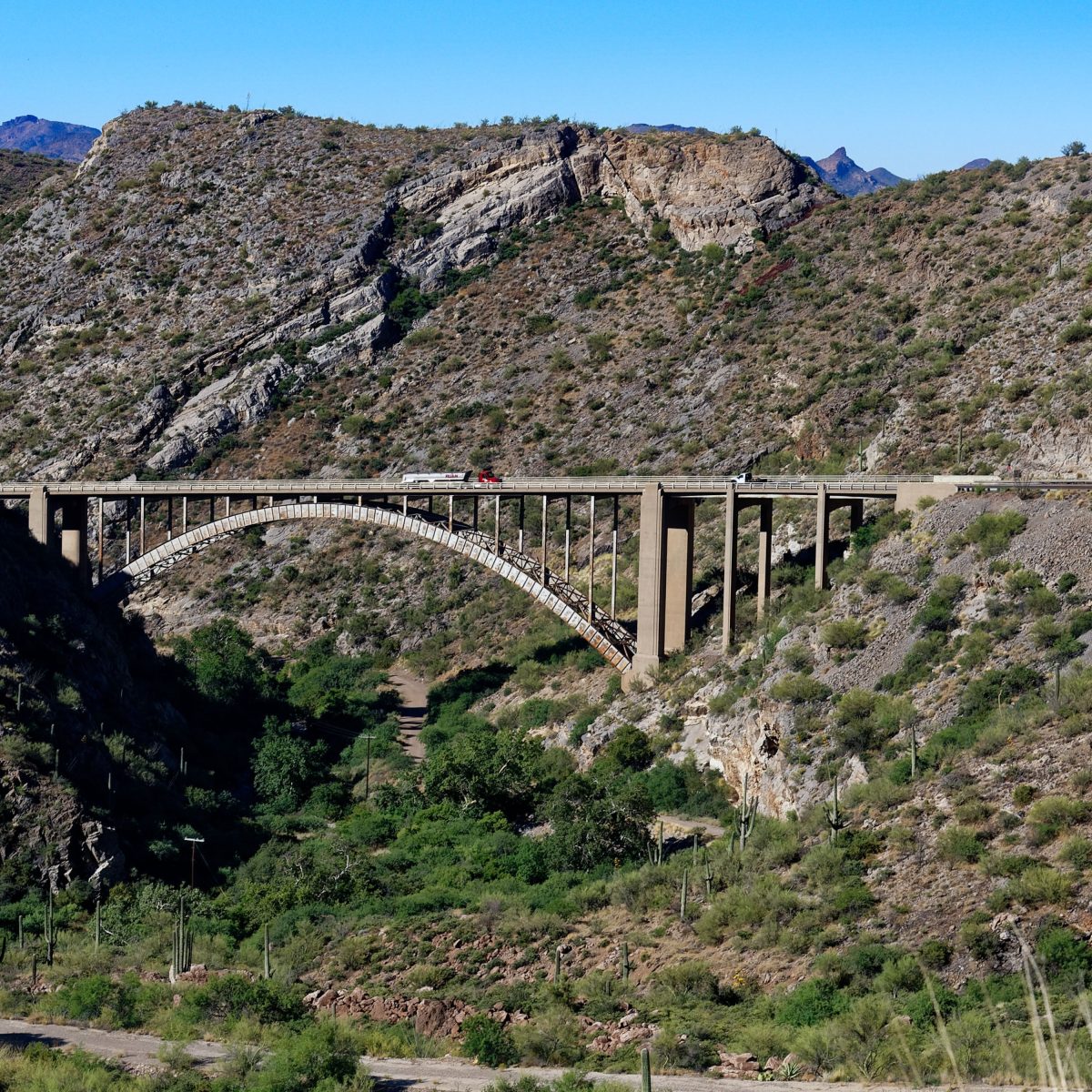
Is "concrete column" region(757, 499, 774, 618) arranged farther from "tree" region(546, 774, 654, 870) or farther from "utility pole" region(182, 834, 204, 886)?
"utility pole" region(182, 834, 204, 886)

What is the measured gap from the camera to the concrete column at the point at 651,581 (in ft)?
216

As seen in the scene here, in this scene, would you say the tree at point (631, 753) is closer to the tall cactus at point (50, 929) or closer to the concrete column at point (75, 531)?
the tall cactus at point (50, 929)

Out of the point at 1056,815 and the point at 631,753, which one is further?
the point at 631,753

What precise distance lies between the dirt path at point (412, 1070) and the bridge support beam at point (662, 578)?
1170 inches

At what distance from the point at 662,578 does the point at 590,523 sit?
30.0 ft

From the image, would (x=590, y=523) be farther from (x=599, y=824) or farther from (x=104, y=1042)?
(x=104, y=1042)

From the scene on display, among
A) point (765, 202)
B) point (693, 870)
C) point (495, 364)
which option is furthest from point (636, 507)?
point (693, 870)

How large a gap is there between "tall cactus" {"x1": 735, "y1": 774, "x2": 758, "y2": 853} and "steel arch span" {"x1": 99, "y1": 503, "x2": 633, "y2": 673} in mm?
11788

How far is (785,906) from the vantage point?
146ft

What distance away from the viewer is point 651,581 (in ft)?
217

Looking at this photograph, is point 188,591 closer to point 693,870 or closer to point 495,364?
point 495,364

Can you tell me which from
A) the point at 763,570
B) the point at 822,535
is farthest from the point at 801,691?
the point at 763,570

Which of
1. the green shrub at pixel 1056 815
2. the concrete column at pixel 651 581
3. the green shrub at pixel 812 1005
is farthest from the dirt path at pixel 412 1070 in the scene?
the concrete column at pixel 651 581

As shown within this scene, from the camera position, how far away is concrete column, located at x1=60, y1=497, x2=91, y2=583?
7862cm
